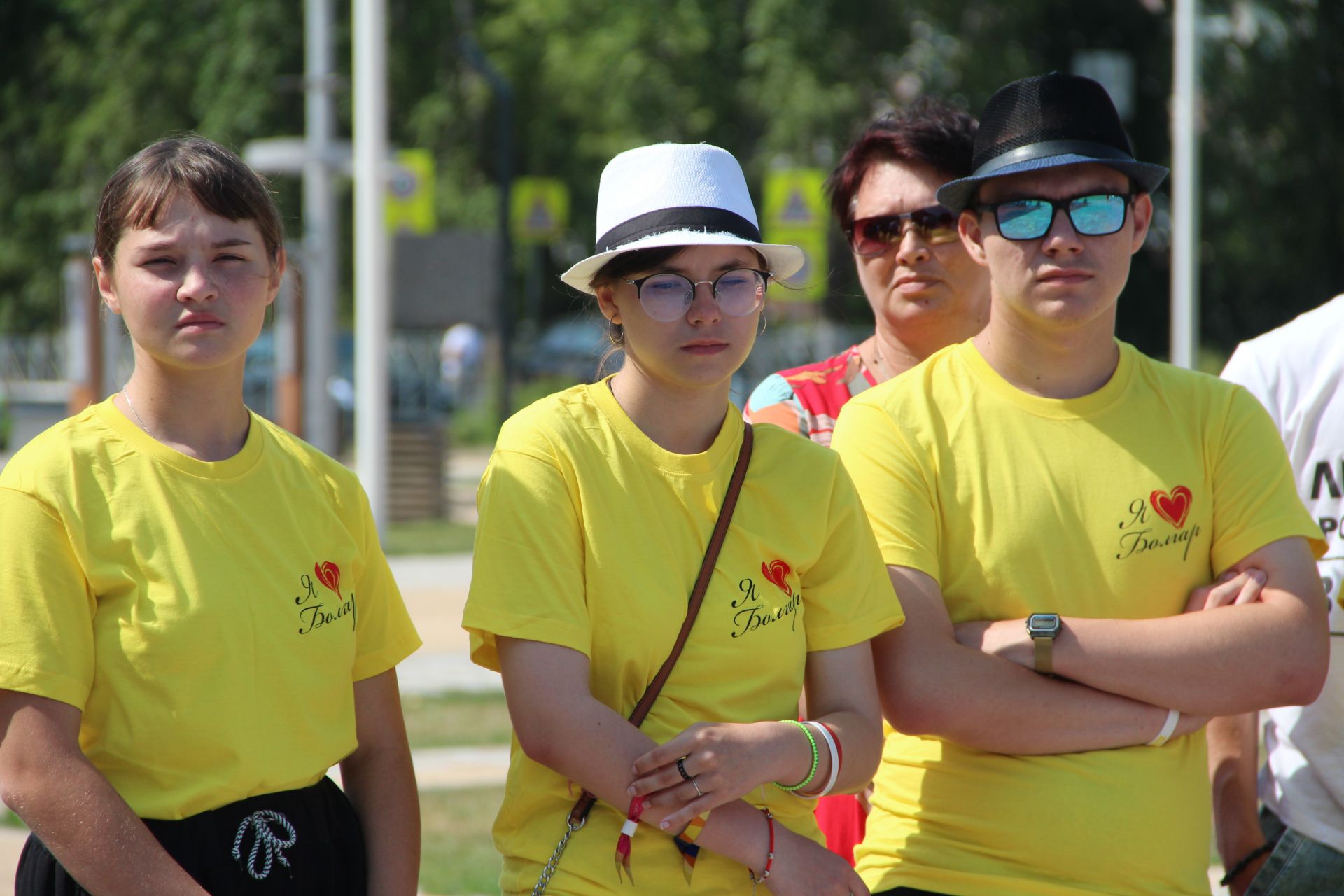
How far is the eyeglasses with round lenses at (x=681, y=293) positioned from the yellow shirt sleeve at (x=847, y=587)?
37cm

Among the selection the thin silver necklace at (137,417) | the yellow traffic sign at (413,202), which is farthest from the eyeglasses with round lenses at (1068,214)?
the yellow traffic sign at (413,202)

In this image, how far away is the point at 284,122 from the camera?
27.1 meters

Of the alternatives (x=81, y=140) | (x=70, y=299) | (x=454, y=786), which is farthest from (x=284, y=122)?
(x=454, y=786)

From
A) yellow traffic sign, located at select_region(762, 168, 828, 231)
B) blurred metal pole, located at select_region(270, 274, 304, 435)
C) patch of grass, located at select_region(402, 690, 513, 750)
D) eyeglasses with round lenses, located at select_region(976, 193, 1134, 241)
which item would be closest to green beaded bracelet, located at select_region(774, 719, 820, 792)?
eyeglasses with round lenses, located at select_region(976, 193, 1134, 241)

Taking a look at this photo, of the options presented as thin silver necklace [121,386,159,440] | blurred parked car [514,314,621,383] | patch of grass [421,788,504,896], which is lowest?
blurred parked car [514,314,621,383]

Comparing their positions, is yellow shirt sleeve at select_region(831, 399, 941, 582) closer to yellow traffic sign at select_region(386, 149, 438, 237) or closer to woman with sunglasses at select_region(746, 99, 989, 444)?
woman with sunglasses at select_region(746, 99, 989, 444)

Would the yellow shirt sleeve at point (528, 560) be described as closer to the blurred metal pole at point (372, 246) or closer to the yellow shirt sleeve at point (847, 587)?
the yellow shirt sleeve at point (847, 587)

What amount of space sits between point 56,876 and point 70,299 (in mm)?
15667

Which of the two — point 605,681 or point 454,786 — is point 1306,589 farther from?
point 454,786

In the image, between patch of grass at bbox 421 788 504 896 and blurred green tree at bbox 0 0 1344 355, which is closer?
patch of grass at bbox 421 788 504 896

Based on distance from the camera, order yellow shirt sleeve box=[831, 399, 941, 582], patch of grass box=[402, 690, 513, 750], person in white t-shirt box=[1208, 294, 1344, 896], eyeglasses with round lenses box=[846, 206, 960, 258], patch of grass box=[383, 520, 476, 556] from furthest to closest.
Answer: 1. patch of grass box=[383, 520, 476, 556]
2. patch of grass box=[402, 690, 513, 750]
3. eyeglasses with round lenses box=[846, 206, 960, 258]
4. person in white t-shirt box=[1208, 294, 1344, 896]
5. yellow shirt sleeve box=[831, 399, 941, 582]

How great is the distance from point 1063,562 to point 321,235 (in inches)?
529

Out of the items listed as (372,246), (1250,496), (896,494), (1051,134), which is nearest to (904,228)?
(1051,134)

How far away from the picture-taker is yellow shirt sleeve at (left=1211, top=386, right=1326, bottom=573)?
2.84 metres
